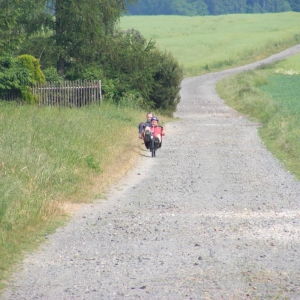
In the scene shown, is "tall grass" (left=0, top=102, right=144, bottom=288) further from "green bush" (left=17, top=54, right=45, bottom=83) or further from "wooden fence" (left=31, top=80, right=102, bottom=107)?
"wooden fence" (left=31, top=80, right=102, bottom=107)

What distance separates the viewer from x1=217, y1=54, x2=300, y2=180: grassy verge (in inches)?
784

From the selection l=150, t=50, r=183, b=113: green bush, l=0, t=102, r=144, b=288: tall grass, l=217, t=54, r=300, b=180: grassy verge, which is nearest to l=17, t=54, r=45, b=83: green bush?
l=0, t=102, r=144, b=288: tall grass

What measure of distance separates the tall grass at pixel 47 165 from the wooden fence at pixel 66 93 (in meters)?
4.54

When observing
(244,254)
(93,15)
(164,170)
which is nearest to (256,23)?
(93,15)

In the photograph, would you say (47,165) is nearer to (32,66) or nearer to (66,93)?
(32,66)

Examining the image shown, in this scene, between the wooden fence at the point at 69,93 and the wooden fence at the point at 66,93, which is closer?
the wooden fence at the point at 66,93

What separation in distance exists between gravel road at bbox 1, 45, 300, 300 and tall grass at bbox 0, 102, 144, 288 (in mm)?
368

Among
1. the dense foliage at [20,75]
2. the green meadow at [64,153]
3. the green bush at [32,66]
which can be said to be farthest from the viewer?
the green bush at [32,66]

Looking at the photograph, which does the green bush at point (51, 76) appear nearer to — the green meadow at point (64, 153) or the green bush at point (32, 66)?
the green bush at point (32, 66)

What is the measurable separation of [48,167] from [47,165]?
0.44 feet

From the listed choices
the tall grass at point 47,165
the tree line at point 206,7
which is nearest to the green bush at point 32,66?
the tall grass at point 47,165

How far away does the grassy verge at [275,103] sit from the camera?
19.9m

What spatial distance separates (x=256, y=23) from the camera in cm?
12094

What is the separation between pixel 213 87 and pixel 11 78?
102 feet
